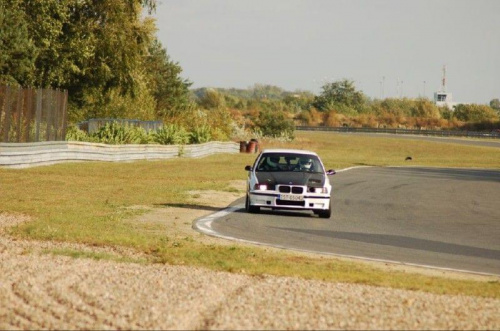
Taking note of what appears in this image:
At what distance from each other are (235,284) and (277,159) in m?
12.0

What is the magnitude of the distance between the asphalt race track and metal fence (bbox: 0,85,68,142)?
1154 cm

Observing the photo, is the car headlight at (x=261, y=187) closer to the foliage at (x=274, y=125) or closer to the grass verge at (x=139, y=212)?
the grass verge at (x=139, y=212)

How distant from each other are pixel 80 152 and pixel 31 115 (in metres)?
4.44

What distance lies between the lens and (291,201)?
2245cm

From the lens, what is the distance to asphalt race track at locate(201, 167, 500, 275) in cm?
1708

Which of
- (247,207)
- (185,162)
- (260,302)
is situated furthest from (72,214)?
(185,162)

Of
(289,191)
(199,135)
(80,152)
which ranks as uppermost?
(289,191)

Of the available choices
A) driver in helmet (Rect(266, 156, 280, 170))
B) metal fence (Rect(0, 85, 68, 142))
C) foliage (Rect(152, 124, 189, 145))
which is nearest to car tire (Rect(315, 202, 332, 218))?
driver in helmet (Rect(266, 156, 280, 170))

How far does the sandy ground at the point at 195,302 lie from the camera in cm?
947

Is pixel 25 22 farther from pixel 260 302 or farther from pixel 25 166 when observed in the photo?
pixel 260 302

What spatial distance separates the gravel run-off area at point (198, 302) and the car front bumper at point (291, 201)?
9317 millimetres

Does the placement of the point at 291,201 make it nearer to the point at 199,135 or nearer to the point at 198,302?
the point at 198,302

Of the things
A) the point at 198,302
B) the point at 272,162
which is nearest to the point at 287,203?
the point at 272,162

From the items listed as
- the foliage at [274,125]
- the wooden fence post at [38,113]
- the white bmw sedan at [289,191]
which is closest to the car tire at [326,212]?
the white bmw sedan at [289,191]
